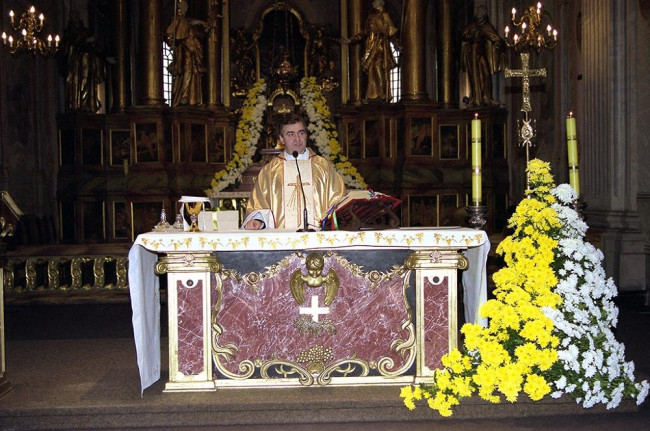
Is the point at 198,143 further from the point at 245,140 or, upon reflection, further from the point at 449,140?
the point at 449,140

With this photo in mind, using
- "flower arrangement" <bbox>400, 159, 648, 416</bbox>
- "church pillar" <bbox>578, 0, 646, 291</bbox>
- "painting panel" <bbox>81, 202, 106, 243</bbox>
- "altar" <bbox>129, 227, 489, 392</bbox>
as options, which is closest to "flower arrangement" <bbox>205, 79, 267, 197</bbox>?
"painting panel" <bbox>81, 202, 106, 243</bbox>

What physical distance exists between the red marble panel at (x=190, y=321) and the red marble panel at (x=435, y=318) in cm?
157

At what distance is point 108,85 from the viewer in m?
16.9

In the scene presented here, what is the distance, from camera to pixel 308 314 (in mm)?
5863

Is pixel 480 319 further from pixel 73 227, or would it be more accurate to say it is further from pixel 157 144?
pixel 73 227

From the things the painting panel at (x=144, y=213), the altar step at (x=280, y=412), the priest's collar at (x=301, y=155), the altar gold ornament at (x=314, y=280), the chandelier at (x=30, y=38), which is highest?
the chandelier at (x=30, y=38)

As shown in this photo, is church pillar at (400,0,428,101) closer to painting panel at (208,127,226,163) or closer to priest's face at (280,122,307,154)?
painting panel at (208,127,226,163)

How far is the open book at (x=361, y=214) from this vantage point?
587 cm

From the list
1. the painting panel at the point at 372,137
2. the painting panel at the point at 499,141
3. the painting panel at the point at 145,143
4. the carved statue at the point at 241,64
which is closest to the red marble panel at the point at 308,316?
the painting panel at the point at 145,143

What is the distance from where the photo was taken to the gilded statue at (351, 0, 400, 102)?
1539 centimetres

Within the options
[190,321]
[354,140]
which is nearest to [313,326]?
[190,321]

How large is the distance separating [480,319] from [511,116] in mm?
10829

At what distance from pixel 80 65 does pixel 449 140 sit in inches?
283

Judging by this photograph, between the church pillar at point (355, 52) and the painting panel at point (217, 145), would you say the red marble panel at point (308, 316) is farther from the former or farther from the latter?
the church pillar at point (355, 52)
